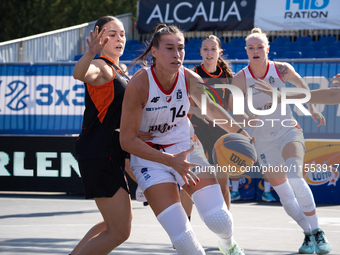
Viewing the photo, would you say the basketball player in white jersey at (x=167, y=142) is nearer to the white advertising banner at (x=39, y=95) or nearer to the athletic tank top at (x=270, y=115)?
the athletic tank top at (x=270, y=115)

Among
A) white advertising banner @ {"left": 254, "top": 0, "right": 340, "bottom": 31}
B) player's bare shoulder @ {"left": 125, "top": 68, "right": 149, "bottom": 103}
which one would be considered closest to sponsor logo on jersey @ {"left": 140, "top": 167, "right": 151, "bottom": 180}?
player's bare shoulder @ {"left": 125, "top": 68, "right": 149, "bottom": 103}

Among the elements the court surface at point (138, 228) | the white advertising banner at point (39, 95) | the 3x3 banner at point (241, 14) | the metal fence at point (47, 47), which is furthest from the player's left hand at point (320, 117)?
the 3x3 banner at point (241, 14)

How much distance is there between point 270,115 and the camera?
4.88m

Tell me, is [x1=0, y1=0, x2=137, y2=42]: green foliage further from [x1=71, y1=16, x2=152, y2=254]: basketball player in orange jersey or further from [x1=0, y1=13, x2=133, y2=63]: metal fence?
[x1=71, y1=16, x2=152, y2=254]: basketball player in orange jersey

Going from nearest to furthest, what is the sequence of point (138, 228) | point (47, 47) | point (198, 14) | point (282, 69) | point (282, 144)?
1. point (282, 144)
2. point (282, 69)
3. point (138, 228)
4. point (47, 47)
5. point (198, 14)

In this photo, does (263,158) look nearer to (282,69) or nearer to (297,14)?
(282,69)

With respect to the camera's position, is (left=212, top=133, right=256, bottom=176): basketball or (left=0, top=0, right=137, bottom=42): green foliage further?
(left=0, top=0, right=137, bottom=42): green foliage

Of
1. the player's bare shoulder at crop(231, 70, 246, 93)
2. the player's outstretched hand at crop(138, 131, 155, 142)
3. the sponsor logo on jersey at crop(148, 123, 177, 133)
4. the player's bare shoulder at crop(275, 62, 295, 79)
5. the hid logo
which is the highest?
the hid logo

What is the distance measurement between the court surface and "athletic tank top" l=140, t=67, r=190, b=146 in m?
1.80

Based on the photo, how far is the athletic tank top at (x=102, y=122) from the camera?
3.34 metres

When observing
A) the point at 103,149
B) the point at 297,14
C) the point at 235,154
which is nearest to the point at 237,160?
the point at 235,154

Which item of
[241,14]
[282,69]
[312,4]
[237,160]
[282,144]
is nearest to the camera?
[237,160]

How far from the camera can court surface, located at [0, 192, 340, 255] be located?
4898mm

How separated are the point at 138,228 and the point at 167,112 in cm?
302
